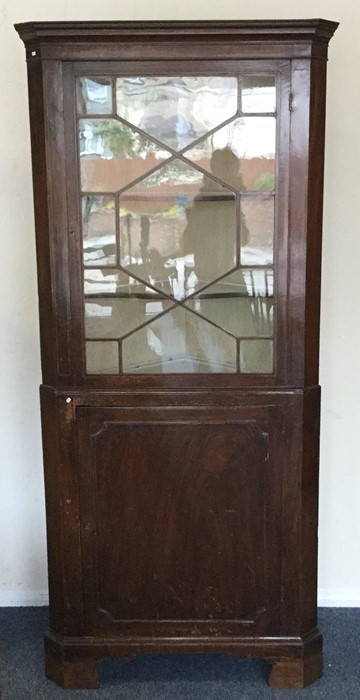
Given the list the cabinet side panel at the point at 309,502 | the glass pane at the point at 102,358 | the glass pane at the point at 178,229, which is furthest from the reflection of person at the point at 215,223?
the cabinet side panel at the point at 309,502

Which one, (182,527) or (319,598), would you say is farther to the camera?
(319,598)

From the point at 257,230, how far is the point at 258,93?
0.98 feet

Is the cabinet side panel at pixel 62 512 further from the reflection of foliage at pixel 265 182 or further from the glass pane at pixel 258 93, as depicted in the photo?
the glass pane at pixel 258 93

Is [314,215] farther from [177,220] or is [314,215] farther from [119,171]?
[119,171]

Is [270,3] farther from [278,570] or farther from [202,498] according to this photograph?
[278,570]

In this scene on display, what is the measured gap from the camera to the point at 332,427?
7.13ft

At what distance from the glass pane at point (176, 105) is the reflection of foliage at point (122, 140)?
2 centimetres

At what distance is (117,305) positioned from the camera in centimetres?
172

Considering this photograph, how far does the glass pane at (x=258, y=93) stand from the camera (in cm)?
161

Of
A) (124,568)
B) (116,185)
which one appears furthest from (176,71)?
(124,568)

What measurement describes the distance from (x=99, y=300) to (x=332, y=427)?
86cm

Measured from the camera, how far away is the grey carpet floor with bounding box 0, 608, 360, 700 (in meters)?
1.84

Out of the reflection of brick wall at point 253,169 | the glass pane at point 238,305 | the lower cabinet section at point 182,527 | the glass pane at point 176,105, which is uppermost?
the glass pane at point 176,105

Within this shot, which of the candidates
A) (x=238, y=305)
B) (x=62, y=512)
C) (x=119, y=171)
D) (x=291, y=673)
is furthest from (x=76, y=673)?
(x=119, y=171)
